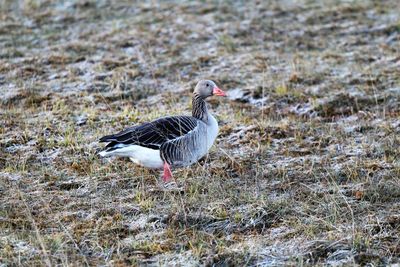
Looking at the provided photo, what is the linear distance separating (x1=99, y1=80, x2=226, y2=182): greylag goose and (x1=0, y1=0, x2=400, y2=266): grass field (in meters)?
0.27

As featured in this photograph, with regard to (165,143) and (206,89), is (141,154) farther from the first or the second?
(206,89)

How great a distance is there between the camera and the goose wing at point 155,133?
8.95 m

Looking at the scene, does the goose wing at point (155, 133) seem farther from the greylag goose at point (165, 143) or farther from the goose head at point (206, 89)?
the goose head at point (206, 89)

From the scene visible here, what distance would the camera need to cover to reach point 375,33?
17000 mm

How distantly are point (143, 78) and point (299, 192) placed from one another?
246 inches

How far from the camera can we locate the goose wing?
8.95 meters

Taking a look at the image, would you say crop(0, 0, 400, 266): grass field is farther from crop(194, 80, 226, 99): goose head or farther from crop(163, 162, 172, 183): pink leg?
crop(194, 80, 226, 99): goose head

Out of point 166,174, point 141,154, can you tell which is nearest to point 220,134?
point 166,174

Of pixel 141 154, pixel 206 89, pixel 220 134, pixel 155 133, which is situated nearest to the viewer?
pixel 141 154

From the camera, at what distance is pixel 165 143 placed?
9102 mm

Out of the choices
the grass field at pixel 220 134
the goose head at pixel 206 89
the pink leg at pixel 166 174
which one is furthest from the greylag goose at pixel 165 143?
the goose head at pixel 206 89

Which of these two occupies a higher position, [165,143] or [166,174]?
[165,143]

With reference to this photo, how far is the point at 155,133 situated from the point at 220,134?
2158 millimetres

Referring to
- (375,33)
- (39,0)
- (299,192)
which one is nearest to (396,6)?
(375,33)
